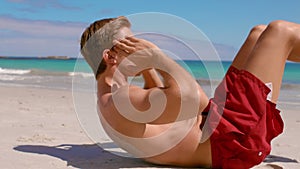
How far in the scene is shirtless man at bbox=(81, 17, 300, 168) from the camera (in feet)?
8.86

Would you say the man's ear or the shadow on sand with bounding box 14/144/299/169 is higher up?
the man's ear

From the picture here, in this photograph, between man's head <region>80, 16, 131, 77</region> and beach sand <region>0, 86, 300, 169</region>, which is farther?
beach sand <region>0, 86, 300, 169</region>

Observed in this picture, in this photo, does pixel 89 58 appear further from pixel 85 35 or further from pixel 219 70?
pixel 219 70

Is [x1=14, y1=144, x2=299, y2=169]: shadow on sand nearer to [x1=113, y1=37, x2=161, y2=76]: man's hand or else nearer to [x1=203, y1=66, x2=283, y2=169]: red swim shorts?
[x1=203, y1=66, x2=283, y2=169]: red swim shorts

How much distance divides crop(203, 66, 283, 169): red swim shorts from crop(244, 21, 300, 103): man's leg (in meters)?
0.08

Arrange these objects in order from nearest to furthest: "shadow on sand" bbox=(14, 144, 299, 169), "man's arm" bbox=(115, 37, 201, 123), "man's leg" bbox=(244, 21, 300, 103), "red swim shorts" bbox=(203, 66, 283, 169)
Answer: "man's arm" bbox=(115, 37, 201, 123) < "red swim shorts" bbox=(203, 66, 283, 169) < "man's leg" bbox=(244, 21, 300, 103) < "shadow on sand" bbox=(14, 144, 299, 169)

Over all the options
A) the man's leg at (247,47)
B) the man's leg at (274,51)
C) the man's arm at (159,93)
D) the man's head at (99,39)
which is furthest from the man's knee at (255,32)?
the man's head at (99,39)

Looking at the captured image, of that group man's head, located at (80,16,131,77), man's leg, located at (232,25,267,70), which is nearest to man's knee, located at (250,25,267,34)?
man's leg, located at (232,25,267,70)

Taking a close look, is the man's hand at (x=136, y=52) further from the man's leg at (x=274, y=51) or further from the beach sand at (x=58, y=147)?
the beach sand at (x=58, y=147)

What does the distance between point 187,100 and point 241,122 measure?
1.37 ft

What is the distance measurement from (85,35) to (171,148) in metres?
1.02

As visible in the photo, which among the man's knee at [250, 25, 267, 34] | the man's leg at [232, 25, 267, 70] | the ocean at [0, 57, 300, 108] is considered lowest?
the ocean at [0, 57, 300, 108]

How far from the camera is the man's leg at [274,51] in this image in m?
2.99

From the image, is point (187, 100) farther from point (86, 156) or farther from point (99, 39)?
point (86, 156)
